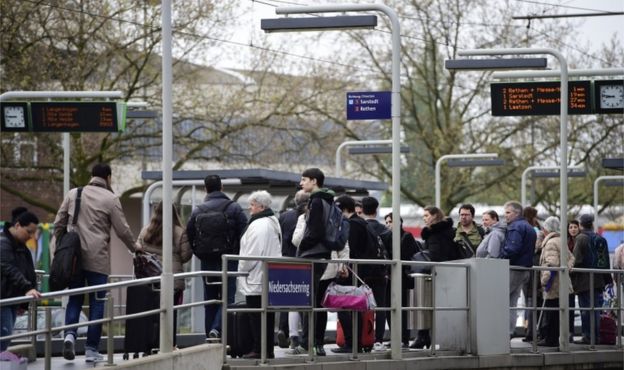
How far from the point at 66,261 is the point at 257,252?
1.86 m

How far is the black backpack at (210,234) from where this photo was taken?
15.7 metres

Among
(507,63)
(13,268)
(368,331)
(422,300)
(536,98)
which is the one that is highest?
(507,63)

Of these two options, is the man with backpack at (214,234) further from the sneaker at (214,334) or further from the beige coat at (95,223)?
the beige coat at (95,223)

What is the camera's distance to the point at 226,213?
52.0ft

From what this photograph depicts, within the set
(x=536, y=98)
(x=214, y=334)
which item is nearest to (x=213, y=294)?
(x=214, y=334)

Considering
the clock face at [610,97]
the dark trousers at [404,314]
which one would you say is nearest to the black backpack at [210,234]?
the dark trousers at [404,314]

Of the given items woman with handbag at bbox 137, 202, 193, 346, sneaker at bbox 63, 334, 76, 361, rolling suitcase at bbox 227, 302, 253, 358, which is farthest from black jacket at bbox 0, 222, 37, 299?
rolling suitcase at bbox 227, 302, 253, 358

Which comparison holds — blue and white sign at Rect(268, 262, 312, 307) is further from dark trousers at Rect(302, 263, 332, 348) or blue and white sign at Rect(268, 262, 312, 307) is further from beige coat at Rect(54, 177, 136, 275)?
beige coat at Rect(54, 177, 136, 275)

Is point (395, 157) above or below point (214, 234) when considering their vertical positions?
above

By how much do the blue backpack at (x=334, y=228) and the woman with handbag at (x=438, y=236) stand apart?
9.01ft

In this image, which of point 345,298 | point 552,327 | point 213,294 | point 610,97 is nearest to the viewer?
point 345,298

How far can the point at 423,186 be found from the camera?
165ft

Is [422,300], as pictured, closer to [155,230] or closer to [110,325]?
[155,230]

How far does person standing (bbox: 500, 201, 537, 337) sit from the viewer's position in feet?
60.8
